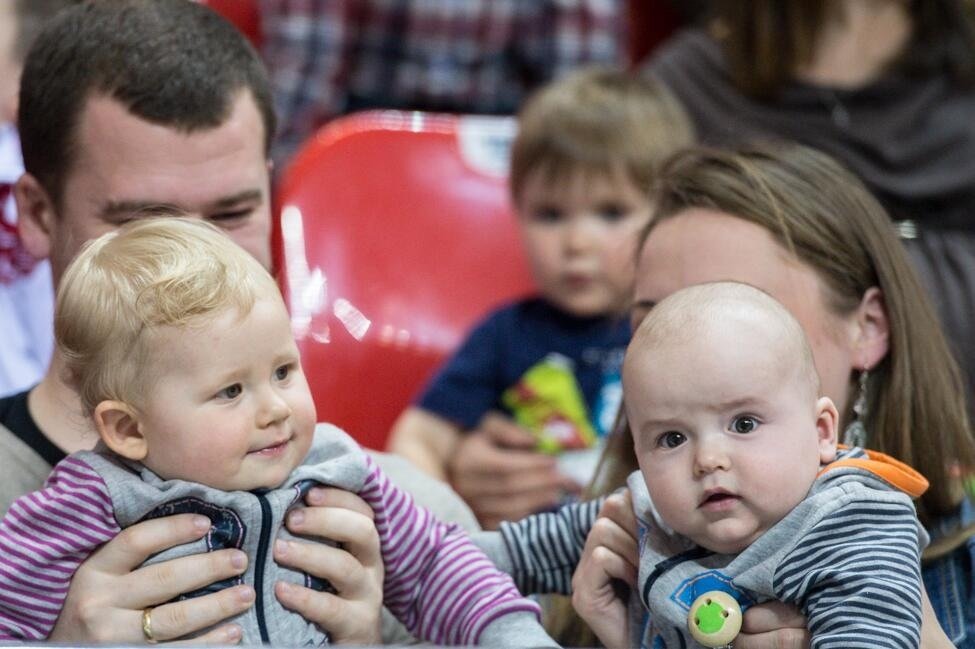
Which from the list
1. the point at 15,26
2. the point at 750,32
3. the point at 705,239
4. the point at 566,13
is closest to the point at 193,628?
the point at 705,239

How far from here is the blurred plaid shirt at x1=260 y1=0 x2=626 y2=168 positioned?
3035 mm

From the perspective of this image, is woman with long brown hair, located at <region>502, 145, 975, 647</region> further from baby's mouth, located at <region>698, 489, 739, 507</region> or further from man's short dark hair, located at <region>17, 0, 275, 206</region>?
man's short dark hair, located at <region>17, 0, 275, 206</region>

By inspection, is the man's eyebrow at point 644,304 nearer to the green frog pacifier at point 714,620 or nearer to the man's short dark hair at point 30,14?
the green frog pacifier at point 714,620

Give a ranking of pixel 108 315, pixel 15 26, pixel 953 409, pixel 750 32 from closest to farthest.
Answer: pixel 108 315 → pixel 953 409 → pixel 15 26 → pixel 750 32

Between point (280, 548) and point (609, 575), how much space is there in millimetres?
→ 269

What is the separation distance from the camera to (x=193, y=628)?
3.70ft

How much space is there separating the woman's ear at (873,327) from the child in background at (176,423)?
42cm

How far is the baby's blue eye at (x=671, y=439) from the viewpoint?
43.5 inches

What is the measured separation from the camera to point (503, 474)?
2.08m

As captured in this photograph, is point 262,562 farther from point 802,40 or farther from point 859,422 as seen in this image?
point 802,40

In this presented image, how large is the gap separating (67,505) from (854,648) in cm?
58

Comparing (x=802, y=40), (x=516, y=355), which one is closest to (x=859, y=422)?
(x=516, y=355)

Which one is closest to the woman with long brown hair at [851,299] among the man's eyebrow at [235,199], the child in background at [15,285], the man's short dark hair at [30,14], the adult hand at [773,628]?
the adult hand at [773,628]

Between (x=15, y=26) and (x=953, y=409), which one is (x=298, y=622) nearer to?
(x=953, y=409)
